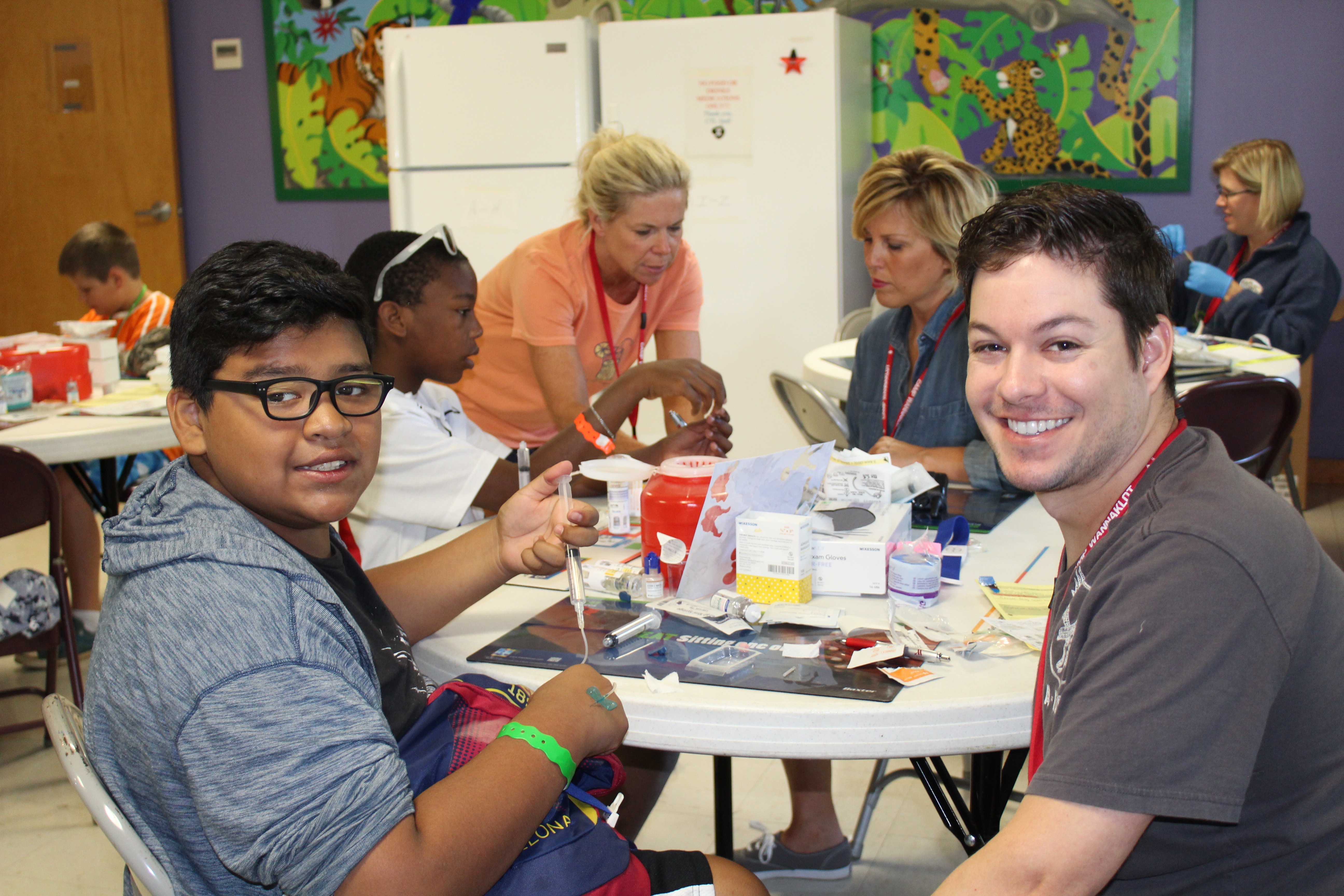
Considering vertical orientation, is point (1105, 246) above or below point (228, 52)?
below

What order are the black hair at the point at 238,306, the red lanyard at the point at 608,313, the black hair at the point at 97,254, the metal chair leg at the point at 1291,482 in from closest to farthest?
the black hair at the point at 238,306, the red lanyard at the point at 608,313, the metal chair leg at the point at 1291,482, the black hair at the point at 97,254

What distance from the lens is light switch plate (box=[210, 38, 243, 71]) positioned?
5.83 meters

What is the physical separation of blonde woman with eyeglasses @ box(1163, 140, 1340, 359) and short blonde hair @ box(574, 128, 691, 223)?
83.7 inches

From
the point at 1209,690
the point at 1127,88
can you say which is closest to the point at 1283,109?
the point at 1127,88

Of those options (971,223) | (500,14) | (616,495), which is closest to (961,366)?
(616,495)

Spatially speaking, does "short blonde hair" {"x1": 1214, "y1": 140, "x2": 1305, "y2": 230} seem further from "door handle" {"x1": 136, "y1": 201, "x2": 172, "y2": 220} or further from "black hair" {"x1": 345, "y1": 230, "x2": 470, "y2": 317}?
"door handle" {"x1": 136, "y1": 201, "x2": 172, "y2": 220}

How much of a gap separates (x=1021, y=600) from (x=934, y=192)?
1.17m

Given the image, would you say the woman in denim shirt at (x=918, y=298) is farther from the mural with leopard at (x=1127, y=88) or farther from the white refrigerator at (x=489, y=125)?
the mural with leopard at (x=1127, y=88)

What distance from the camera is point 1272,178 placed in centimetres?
401

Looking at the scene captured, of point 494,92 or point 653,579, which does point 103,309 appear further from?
point 653,579

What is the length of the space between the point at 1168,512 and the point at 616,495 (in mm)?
1066

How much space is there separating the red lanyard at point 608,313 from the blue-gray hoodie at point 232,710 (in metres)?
1.56

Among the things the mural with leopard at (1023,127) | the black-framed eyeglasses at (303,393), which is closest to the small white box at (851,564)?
the black-framed eyeglasses at (303,393)

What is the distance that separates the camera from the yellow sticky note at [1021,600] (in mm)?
1348
